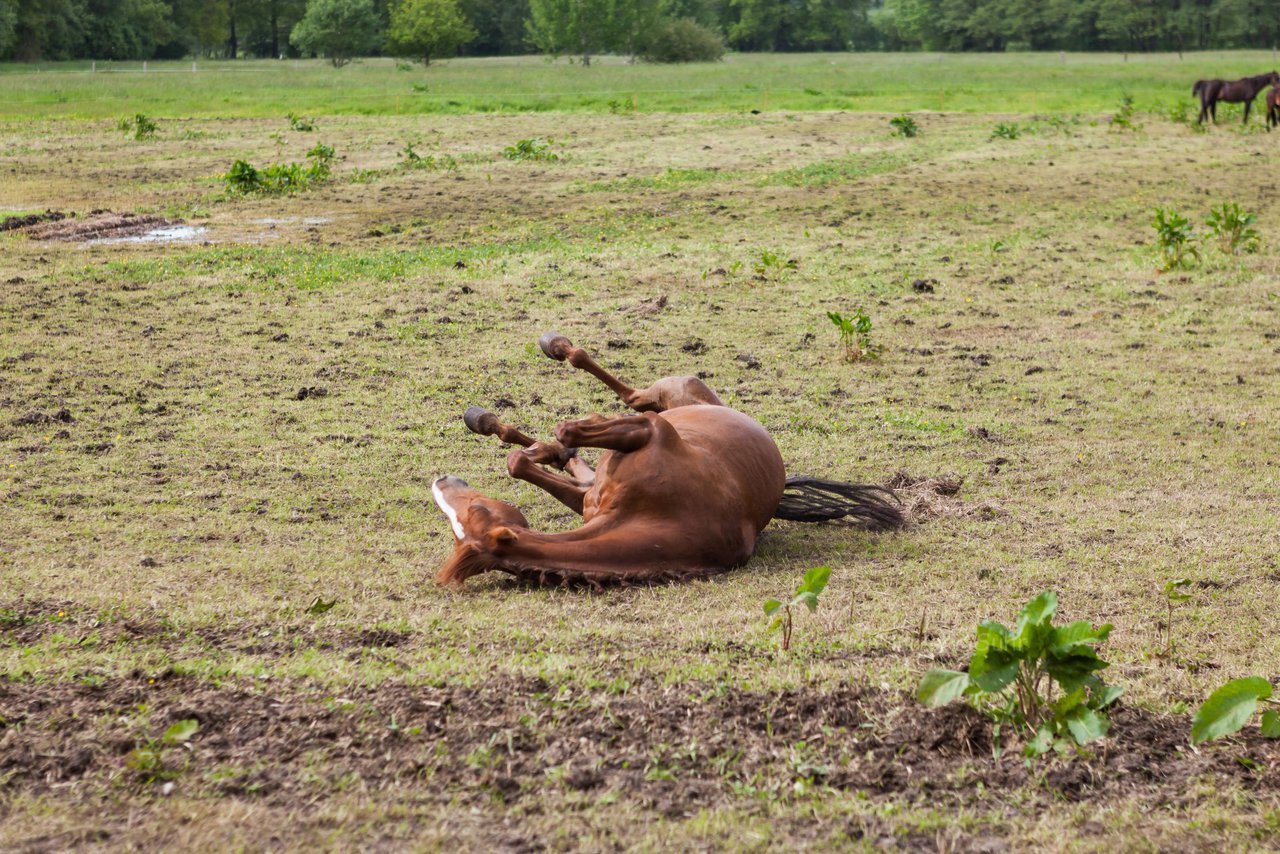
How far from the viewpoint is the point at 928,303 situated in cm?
1105

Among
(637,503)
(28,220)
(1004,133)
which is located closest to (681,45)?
(1004,133)

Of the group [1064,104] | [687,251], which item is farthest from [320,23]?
[687,251]

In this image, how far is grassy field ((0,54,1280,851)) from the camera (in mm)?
3037

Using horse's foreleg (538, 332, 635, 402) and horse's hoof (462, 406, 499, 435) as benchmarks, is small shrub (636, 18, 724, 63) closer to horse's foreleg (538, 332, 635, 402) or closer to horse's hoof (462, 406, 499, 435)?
horse's foreleg (538, 332, 635, 402)

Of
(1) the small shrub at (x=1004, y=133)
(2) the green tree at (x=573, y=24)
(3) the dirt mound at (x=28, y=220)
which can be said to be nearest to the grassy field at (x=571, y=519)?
(3) the dirt mound at (x=28, y=220)

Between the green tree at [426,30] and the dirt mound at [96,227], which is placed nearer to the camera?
the dirt mound at [96,227]

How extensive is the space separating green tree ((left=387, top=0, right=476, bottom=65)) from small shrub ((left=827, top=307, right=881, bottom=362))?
60355mm

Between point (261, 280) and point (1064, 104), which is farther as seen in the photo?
point (1064, 104)

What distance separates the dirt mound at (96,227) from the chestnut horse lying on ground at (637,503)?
9939 millimetres

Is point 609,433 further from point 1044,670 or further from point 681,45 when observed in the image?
point 681,45

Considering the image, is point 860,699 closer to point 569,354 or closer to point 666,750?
point 666,750

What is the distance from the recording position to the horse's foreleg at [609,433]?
484 centimetres

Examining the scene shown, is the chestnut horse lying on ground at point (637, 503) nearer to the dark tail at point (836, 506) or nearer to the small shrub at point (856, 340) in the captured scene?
the dark tail at point (836, 506)

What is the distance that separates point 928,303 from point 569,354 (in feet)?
18.9
